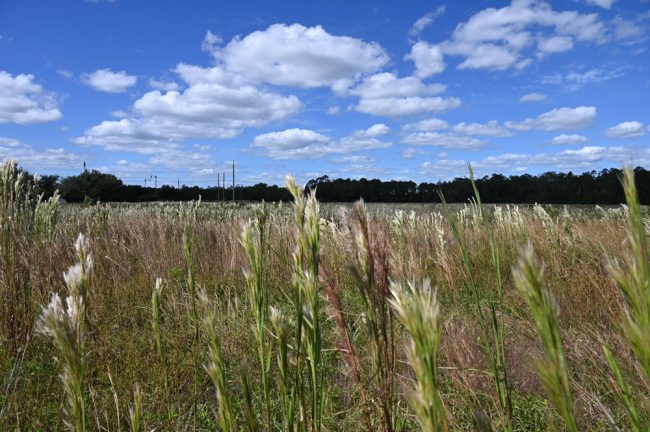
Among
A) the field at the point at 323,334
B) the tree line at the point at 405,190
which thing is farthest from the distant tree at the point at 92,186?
the field at the point at 323,334

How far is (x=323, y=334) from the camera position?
4.05 metres

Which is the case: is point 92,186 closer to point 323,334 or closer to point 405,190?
point 405,190

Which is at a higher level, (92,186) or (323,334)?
(92,186)

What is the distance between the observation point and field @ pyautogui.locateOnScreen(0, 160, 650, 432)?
1.96ft

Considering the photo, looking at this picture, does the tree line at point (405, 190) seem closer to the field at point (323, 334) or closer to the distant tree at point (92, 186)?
the distant tree at point (92, 186)

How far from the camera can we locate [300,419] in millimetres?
962

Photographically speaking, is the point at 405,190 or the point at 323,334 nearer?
the point at 323,334

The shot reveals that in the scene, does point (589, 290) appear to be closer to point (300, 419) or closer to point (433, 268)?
point (433, 268)

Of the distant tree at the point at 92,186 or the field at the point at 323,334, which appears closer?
the field at the point at 323,334

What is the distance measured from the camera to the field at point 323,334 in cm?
60

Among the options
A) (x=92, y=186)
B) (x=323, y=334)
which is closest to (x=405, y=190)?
(x=92, y=186)

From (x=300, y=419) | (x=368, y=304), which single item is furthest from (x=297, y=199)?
(x=300, y=419)

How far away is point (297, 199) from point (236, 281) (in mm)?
4783

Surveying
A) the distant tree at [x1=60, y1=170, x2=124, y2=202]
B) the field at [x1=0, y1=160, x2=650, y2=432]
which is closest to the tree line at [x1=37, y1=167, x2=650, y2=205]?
the distant tree at [x1=60, y1=170, x2=124, y2=202]
